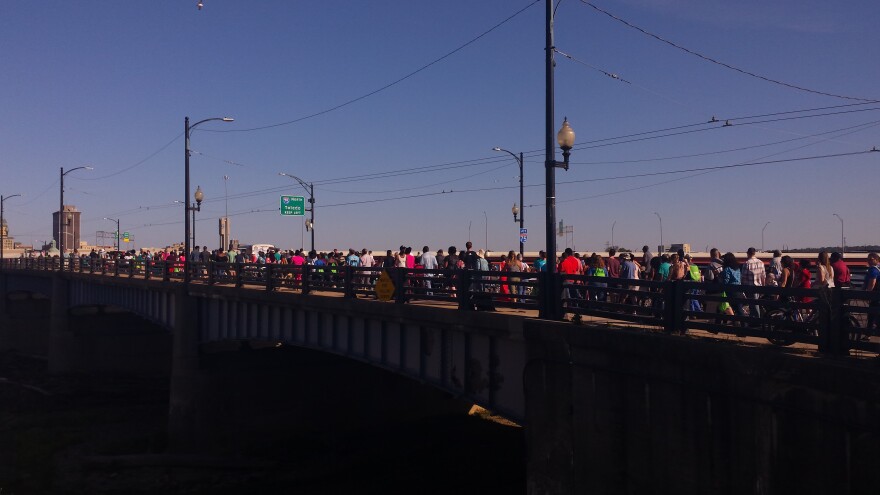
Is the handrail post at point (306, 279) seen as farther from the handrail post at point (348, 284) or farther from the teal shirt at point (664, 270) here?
the teal shirt at point (664, 270)

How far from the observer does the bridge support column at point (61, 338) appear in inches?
1534

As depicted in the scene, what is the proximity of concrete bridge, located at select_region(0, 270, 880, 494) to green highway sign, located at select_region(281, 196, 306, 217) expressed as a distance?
84.6ft

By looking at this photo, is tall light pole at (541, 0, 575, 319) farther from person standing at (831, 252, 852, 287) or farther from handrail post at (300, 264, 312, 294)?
handrail post at (300, 264, 312, 294)

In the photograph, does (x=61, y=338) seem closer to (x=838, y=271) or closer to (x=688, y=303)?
(x=688, y=303)

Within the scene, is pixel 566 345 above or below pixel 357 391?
above

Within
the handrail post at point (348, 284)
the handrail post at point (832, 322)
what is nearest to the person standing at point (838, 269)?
the handrail post at point (832, 322)

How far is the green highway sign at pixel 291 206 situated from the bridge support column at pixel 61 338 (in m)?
14.9

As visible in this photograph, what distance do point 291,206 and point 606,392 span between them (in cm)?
4264

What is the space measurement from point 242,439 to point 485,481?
8478 mm

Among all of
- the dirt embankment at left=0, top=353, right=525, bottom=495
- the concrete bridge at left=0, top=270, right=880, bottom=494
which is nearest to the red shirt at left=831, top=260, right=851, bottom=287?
the concrete bridge at left=0, top=270, right=880, bottom=494

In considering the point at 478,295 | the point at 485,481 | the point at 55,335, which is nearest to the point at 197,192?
the point at 55,335

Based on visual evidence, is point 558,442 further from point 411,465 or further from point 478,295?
point 411,465

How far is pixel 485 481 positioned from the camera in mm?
22422

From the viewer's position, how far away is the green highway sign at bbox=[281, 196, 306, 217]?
50469 millimetres
